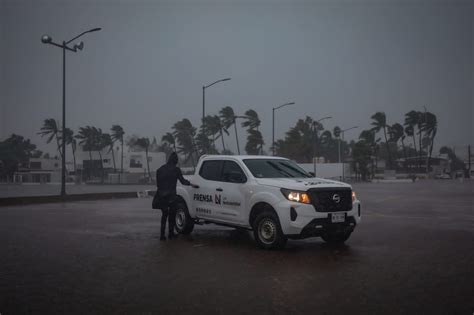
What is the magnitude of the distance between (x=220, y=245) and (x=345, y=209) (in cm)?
266

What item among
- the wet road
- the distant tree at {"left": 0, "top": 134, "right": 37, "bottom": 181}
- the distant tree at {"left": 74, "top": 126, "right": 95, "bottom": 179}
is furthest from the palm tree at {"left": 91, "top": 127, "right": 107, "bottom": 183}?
the wet road

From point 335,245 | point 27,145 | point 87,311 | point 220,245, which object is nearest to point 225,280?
point 87,311

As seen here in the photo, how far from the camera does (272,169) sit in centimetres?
1020

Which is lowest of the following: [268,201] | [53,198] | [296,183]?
[53,198]

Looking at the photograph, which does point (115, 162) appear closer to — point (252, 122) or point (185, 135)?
point (185, 135)

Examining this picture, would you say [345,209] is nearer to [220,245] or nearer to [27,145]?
[220,245]

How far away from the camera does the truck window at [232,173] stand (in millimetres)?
9766

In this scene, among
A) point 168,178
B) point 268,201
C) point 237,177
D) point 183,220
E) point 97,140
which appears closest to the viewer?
point 268,201

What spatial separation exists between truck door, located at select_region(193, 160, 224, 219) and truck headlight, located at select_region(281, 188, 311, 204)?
2.00 meters

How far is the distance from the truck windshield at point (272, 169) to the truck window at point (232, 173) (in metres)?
0.22

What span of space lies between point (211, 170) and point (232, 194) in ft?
3.83

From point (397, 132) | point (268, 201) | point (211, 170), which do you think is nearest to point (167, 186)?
point (211, 170)

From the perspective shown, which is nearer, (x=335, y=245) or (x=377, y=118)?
(x=335, y=245)

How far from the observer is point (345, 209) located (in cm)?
922
